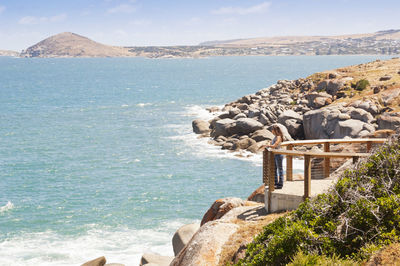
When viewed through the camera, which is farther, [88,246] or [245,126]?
[245,126]

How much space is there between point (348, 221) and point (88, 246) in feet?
60.6

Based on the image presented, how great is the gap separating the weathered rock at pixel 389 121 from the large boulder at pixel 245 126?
42.2 ft

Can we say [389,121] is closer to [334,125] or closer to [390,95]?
[334,125]

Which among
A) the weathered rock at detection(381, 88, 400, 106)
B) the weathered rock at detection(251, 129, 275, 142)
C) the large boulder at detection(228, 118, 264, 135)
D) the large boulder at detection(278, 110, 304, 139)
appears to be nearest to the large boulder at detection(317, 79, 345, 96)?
the large boulder at detection(278, 110, 304, 139)

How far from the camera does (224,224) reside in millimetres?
12625

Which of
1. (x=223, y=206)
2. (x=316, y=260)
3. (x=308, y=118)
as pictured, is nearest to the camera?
(x=316, y=260)

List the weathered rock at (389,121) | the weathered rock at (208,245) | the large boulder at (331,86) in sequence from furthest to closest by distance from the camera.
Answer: the large boulder at (331,86) → the weathered rock at (389,121) → the weathered rock at (208,245)

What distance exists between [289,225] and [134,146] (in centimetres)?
3939

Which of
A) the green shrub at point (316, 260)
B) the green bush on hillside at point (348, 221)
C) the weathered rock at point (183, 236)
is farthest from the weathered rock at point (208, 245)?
the weathered rock at point (183, 236)

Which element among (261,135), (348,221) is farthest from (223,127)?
(348,221)

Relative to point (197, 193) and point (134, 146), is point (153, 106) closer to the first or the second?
point (134, 146)

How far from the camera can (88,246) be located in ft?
81.0

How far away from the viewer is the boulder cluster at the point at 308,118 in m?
36.7

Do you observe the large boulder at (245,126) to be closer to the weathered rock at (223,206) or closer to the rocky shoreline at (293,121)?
the rocky shoreline at (293,121)
